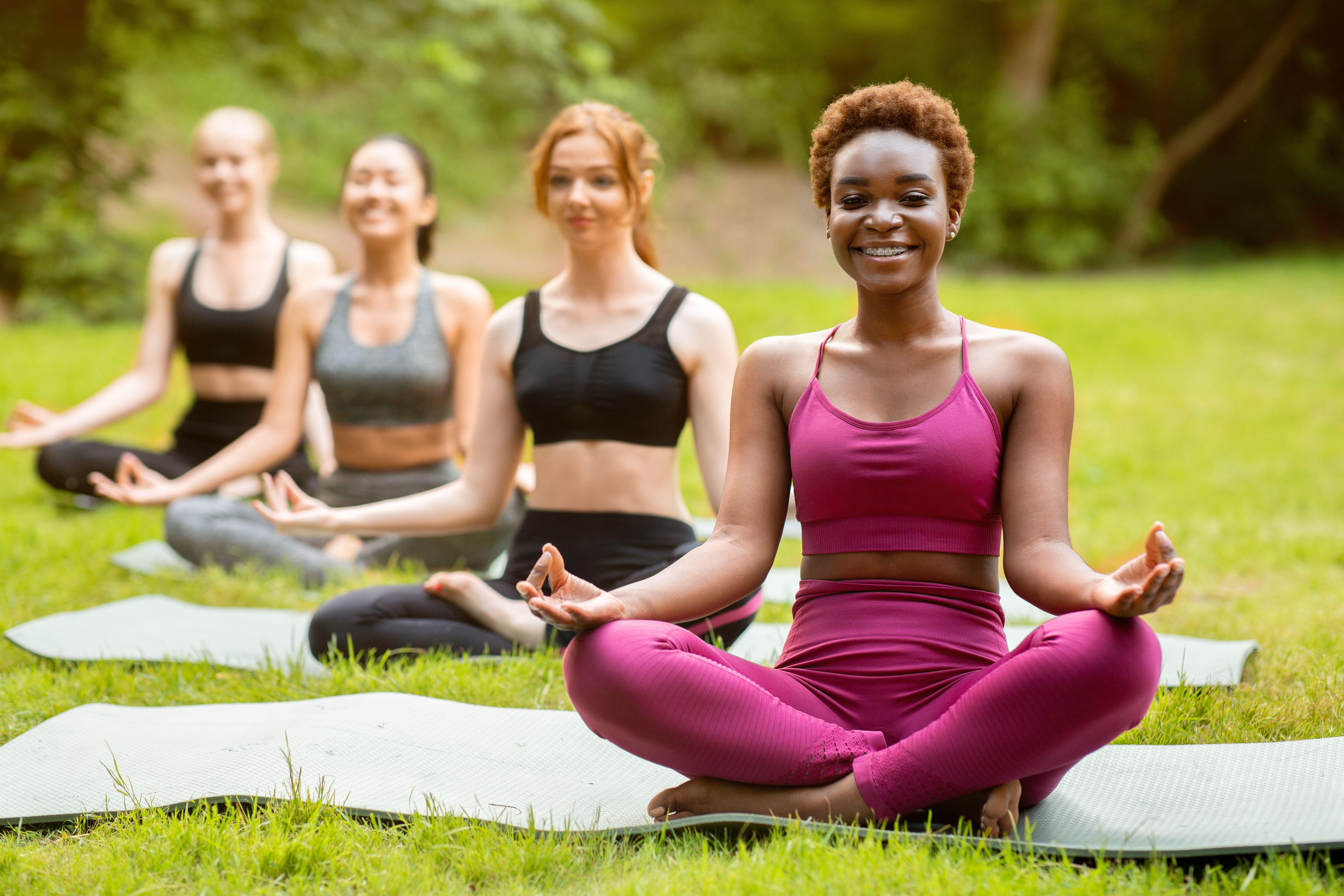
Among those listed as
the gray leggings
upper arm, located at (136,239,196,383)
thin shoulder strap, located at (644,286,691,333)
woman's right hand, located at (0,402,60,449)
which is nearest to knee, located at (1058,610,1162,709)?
thin shoulder strap, located at (644,286,691,333)

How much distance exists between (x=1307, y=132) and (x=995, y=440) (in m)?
19.6

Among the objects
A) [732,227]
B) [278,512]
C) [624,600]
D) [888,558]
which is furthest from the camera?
[732,227]

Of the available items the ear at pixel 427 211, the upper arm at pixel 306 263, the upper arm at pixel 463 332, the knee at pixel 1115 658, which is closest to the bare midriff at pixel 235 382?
the upper arm at pixel 306 263

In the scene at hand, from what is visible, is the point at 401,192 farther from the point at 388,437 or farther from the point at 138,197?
the point at 138,197

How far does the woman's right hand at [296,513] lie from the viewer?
3.47 metres

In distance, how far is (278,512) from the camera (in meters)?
3.51

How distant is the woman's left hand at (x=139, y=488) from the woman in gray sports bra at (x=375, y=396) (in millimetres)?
44

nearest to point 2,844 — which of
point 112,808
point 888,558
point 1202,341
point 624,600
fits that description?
point 112,808

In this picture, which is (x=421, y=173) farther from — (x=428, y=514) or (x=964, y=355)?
(x=964, y=355)

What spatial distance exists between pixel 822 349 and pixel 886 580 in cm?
49

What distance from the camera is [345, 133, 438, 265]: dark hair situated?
475cm

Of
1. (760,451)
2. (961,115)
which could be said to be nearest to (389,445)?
(760,451)

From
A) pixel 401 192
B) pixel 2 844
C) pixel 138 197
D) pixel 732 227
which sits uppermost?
pixel 732 227

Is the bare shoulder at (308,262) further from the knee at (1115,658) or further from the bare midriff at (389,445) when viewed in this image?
the knee at (1115,658)
